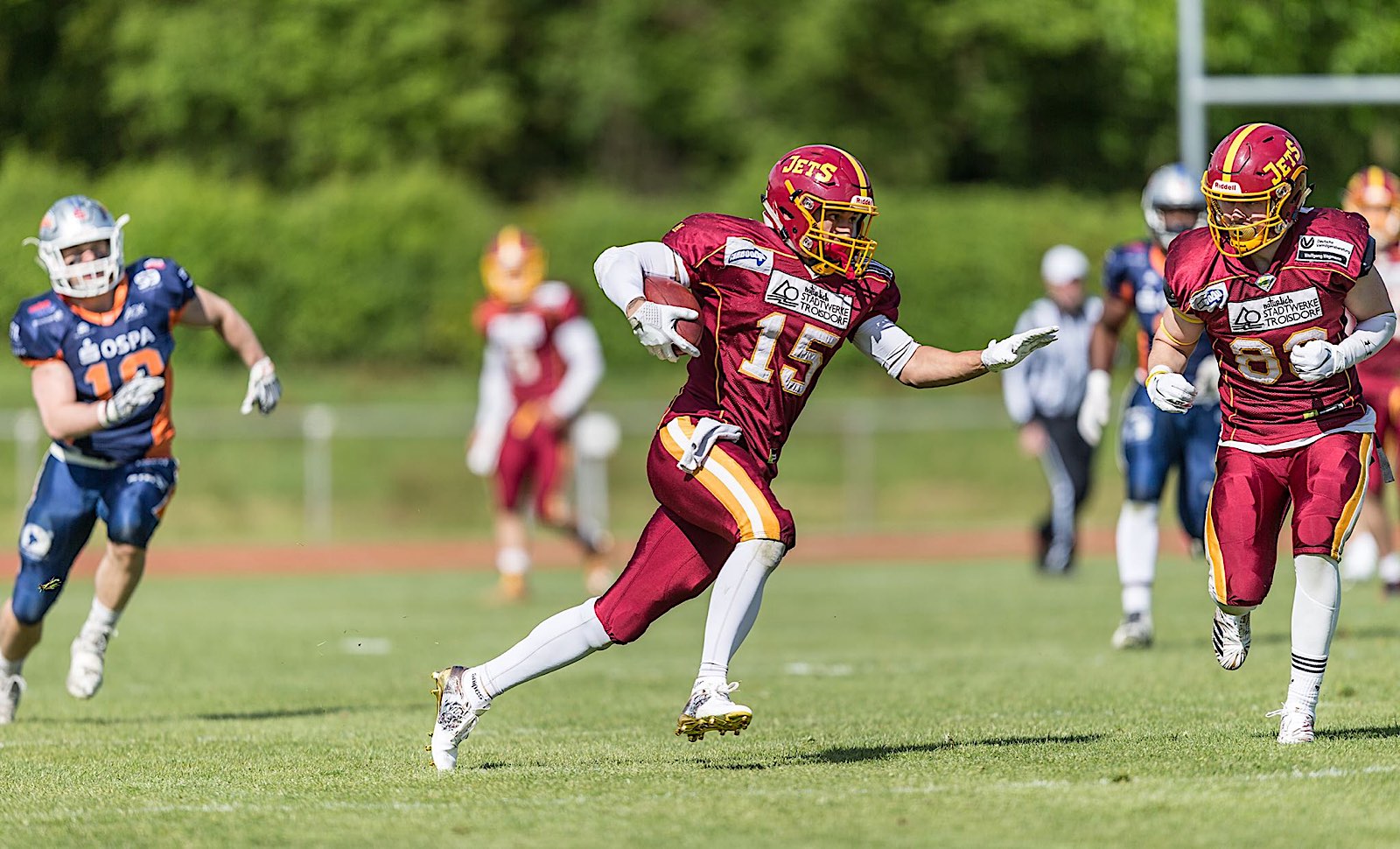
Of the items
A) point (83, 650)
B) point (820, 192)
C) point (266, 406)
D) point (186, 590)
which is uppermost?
point (820, 192)

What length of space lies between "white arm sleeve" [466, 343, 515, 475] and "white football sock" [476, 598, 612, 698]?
26.7ft

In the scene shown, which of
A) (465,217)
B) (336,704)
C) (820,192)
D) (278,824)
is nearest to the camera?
(278,824)

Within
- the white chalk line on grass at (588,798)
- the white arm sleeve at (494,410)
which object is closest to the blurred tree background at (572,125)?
the white arm sleeve at (494,410)

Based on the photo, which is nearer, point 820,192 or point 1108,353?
point 820,192

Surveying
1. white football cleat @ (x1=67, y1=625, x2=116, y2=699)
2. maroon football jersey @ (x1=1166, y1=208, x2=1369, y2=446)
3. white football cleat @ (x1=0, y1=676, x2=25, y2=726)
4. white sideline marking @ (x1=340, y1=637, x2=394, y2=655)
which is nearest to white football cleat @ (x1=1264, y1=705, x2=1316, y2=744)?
maroon football jersey @ (x1=1166, y1=208, x2=1369, y2=446)

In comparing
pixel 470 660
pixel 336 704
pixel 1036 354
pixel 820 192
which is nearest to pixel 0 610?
pixel 336 704

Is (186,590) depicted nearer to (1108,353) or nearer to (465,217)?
(1108,353)

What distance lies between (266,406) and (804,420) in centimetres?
1553

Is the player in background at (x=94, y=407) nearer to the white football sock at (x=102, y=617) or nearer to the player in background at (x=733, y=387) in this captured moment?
the white football sock at (x=102, y=617)

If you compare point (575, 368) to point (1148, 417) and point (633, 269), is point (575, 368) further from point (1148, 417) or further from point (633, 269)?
point (633, 269)

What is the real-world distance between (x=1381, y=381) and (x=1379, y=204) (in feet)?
3.70

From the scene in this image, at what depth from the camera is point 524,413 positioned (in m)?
14.2

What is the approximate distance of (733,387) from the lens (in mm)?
6160

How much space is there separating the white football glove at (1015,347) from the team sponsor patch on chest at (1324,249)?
851mm
